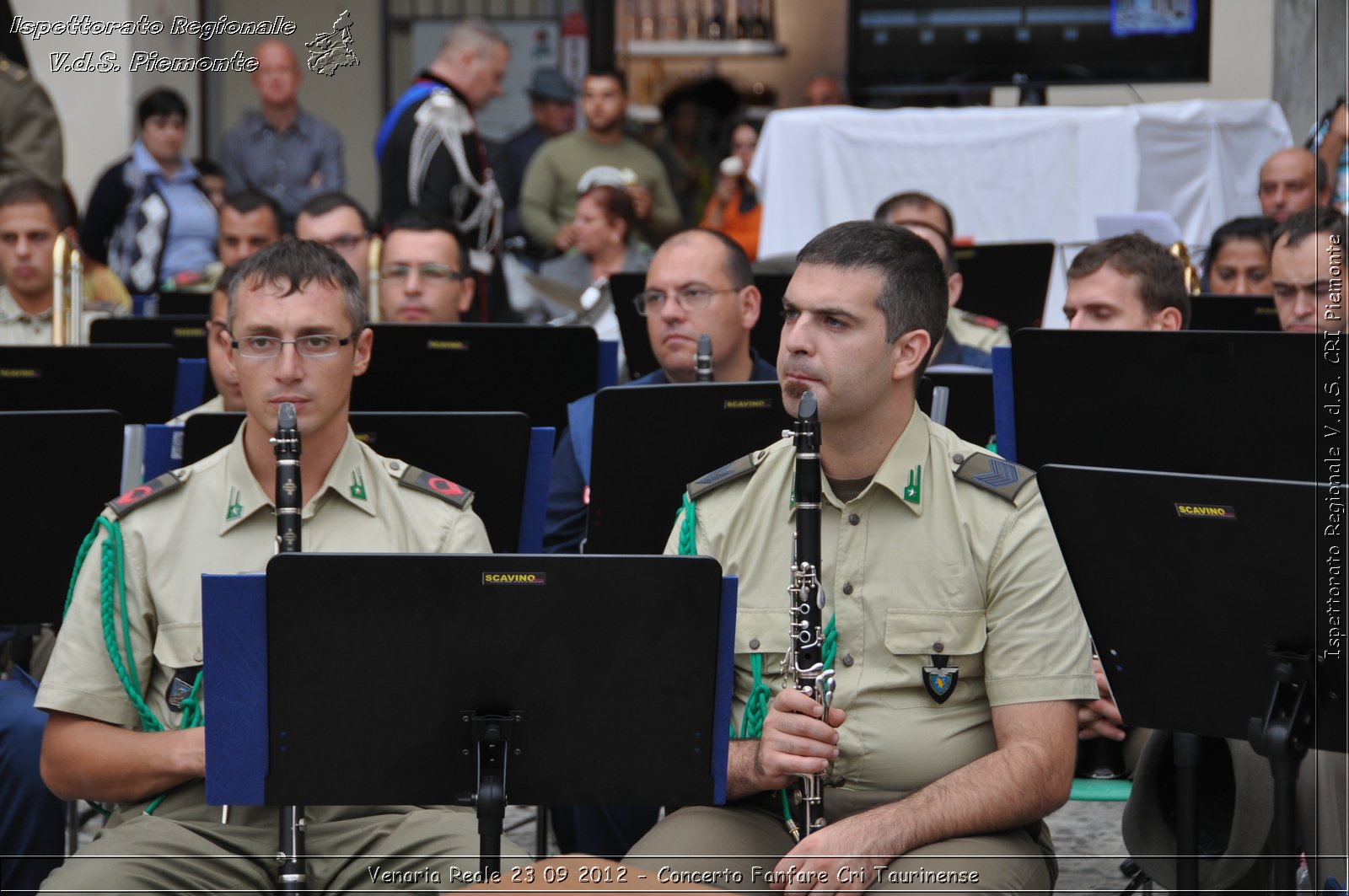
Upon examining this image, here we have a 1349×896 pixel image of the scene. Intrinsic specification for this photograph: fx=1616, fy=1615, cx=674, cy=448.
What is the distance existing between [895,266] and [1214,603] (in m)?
0.98

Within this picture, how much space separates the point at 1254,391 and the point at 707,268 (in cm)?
198

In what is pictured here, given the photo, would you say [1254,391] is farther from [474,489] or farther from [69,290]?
[69,290]

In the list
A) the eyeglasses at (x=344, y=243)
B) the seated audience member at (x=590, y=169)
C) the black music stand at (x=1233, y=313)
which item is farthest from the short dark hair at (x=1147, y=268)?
the seated audience member at (x=590, y=169)

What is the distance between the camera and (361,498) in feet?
10.9

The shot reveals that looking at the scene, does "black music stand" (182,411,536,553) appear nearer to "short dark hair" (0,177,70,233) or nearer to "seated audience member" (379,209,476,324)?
"seated audience member" (379,209,476,324)

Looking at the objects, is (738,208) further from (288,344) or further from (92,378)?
(288,344)

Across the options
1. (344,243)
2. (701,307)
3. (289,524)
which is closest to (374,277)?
(344,243)

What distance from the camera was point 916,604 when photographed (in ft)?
10.0

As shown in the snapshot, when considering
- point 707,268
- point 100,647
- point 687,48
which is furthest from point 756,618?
point 687,48

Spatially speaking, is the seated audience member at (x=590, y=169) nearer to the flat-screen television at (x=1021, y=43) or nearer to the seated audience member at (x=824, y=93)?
the flat-screen television at (x=1021, y=43)

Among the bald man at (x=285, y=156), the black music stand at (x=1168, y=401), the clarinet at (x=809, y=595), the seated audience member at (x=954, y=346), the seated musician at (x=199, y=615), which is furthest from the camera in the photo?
the bald man at (x=285, y=156)

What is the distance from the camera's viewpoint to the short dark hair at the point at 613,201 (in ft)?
23.9

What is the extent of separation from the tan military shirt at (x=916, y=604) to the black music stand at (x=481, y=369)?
154 centimetres

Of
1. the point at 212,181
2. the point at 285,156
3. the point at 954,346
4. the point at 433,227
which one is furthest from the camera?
the point at 285,156
